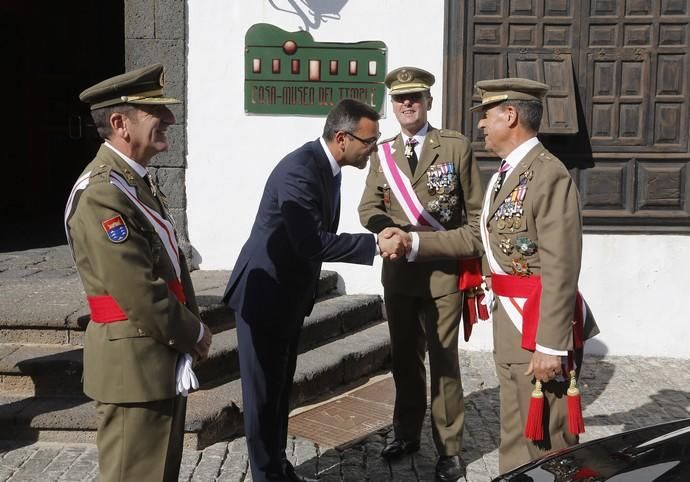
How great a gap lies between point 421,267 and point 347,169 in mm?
2565

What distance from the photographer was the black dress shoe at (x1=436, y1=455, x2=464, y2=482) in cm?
438

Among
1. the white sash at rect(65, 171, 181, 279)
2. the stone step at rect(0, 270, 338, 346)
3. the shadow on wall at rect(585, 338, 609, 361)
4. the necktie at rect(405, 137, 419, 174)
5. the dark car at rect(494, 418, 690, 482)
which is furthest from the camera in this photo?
the shadow on wall at rect(585, 338, 609, 361)

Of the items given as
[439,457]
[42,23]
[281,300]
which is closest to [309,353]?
[439,457]

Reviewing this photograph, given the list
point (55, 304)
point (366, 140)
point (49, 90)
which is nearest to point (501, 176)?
point (366, 140)

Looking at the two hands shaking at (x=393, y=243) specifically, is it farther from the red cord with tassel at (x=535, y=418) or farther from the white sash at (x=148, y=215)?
the white sash at (x=148, y=215)

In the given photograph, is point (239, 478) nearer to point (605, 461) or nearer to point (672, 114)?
point (605, 461)

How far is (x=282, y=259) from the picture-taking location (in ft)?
12.9

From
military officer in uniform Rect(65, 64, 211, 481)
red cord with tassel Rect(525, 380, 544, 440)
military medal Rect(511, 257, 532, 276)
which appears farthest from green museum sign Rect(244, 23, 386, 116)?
red cord with tassel Rect(525, 380, 544, 440)

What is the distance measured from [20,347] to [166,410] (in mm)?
2729

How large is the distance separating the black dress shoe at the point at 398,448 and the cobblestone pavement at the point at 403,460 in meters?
0.04

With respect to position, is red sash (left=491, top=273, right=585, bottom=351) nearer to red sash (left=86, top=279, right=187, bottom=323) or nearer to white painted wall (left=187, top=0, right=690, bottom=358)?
red sash (left=86, top=279, right=187, bottom=323)

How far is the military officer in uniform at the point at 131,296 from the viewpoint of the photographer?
9.18ft

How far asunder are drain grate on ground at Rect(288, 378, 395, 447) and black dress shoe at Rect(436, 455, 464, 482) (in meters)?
0.69

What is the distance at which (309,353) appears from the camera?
6.04 m
